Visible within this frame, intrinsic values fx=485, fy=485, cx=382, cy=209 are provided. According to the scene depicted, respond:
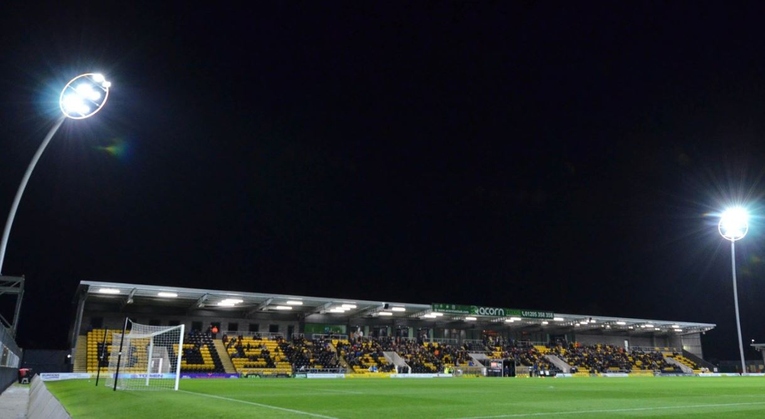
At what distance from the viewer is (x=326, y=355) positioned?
150 feet

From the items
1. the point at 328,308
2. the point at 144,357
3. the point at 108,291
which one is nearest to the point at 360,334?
the point at 328,308

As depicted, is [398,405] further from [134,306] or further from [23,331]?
[23,331]

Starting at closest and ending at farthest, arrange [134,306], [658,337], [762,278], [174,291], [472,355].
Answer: [174,291] < [134,306] < [472,355] < [762,278] < [658,337]

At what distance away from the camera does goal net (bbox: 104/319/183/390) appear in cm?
2275

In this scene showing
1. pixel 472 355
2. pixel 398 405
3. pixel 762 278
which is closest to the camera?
pixel 398 405

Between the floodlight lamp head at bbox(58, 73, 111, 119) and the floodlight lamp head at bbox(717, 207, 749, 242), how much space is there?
2034 inches

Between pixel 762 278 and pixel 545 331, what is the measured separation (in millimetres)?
29821

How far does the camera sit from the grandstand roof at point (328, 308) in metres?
38.3

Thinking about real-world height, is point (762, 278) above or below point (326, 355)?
above

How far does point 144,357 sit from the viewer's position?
32.2m

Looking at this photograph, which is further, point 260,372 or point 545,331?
point 545,331

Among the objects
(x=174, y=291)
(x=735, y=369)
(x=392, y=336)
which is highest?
(x=174, y=291)

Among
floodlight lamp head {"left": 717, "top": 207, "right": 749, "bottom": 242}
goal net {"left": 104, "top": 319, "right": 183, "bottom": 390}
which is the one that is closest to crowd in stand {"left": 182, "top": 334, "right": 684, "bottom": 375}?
goal net {"left": 104, "top": 319, "right": 183, "bottom": 390}

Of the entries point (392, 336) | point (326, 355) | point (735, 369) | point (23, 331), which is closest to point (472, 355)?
point (392, 336)
